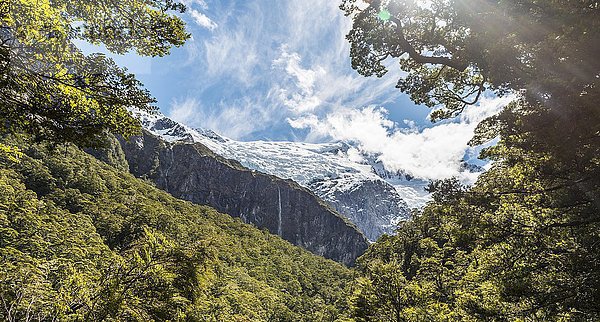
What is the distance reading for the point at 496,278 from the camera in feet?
36.6

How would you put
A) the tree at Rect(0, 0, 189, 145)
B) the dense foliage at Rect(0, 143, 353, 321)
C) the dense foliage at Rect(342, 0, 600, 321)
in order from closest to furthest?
the tree at Rect(0, 0, 189, 145) < the dense foliage at Rect(342, 0, 600, 321) < the dense foliage at Rect(0, 143, 353, 321)

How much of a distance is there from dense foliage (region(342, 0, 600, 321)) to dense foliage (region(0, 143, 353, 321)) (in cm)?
1023

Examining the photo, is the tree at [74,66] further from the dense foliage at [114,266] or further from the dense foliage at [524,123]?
the dense foliage at [524,123]

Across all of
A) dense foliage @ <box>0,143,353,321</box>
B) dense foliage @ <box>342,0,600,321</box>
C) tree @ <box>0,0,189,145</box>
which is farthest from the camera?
dense foliage @ <box>0,143,353,321</box>

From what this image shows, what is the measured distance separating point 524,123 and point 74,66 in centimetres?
1106

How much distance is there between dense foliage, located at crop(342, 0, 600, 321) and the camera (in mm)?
7986

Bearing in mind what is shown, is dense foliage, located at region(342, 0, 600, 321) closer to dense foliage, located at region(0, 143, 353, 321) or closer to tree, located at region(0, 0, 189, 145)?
tree, located at region(0, 0, 189, 145)

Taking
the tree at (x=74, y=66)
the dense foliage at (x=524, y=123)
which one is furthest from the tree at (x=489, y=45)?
the tree at (x=74, y=66)

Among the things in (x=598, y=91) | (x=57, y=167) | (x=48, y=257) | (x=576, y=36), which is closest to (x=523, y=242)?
(x=598, y=91)

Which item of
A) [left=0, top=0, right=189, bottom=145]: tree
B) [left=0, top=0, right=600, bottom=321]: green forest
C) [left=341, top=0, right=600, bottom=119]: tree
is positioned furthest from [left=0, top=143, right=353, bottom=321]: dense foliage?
[left=341, top=0, right=600, bottom=119]: tree

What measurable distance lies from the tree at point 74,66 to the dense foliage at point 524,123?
23.5 ft

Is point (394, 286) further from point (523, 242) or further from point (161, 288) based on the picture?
point (161, 288)

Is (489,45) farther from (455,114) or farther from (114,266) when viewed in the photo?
(114,266)

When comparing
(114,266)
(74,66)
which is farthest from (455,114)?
(114,266)
